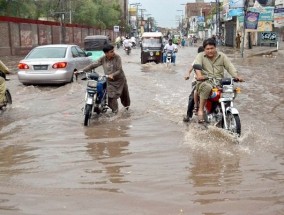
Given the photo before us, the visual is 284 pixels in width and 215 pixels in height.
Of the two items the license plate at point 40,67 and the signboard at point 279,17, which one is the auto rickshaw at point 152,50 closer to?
the license plate at point 40,67

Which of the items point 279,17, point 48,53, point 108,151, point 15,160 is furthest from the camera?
point 279,17

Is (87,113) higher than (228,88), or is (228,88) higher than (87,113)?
(228,88)

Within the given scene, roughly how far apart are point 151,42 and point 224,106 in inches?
797

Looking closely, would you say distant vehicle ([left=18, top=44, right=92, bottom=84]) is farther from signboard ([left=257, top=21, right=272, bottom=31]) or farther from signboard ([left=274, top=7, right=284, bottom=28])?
signboard ([left=257, top=21, right=272, bottom=31])

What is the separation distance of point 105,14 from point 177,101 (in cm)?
6545

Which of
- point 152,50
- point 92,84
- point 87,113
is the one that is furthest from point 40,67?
point 152,50

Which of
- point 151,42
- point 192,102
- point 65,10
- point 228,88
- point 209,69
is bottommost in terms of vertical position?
point 192,102

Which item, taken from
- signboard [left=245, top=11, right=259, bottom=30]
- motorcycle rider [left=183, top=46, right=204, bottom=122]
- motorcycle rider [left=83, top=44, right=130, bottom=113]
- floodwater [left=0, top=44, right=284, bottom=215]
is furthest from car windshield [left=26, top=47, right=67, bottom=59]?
signboard [left=245, top=11, right=259, bottom=30]

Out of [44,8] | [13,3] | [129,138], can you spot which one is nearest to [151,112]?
[129,138]

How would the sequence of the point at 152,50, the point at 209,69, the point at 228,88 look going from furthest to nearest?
the point at 152,50, the point at 209,69, the point at 228,88

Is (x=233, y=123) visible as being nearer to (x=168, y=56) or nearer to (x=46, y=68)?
(x=46, y=68)

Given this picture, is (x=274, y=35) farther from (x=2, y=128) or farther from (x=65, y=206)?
(x=65, y=206)

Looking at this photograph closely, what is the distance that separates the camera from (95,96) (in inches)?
354

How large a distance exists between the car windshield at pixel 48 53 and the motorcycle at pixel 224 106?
8.40 m
